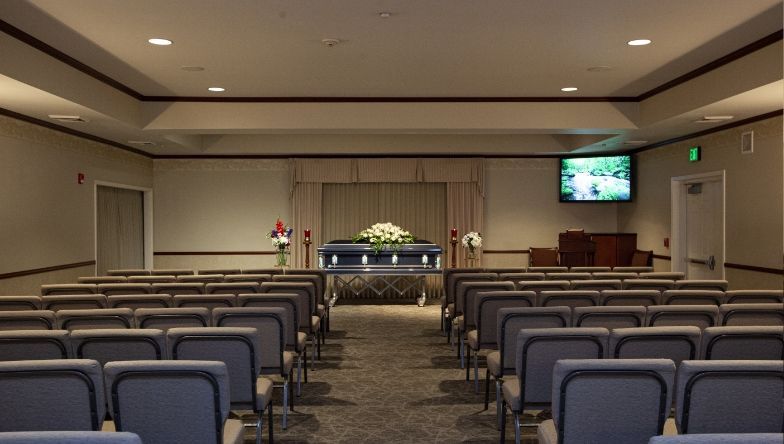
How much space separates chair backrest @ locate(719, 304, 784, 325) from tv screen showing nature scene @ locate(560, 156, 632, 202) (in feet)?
27.5

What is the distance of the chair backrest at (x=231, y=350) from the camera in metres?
3.96

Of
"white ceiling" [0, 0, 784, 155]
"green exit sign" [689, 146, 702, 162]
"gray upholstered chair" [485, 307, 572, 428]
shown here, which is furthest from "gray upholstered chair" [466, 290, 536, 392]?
"green exit sign" [689, 146, 702, 162]

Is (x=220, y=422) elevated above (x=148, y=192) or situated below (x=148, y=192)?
below

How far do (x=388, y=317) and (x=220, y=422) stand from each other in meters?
7.90

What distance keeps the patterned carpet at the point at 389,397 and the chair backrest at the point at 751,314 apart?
1.50 m

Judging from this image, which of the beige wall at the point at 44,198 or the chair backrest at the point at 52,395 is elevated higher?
the beige wall at the point at 44,198

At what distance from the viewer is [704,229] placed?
34.9 feet

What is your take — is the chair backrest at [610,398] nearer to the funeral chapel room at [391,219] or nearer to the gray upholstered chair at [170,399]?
the funeral chapel room at [391,219]

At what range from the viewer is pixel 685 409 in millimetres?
3033

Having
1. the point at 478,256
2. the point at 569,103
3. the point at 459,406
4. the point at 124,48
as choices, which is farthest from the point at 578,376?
the point at 478,256

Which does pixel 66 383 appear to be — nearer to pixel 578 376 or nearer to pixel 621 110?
pixel 578 376

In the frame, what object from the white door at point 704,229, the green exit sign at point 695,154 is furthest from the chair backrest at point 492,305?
the green exit sign at point 695,154

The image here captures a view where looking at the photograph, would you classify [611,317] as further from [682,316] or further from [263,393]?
[263,393]

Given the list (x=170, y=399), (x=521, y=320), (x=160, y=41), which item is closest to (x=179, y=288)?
(x=160, y=41)
